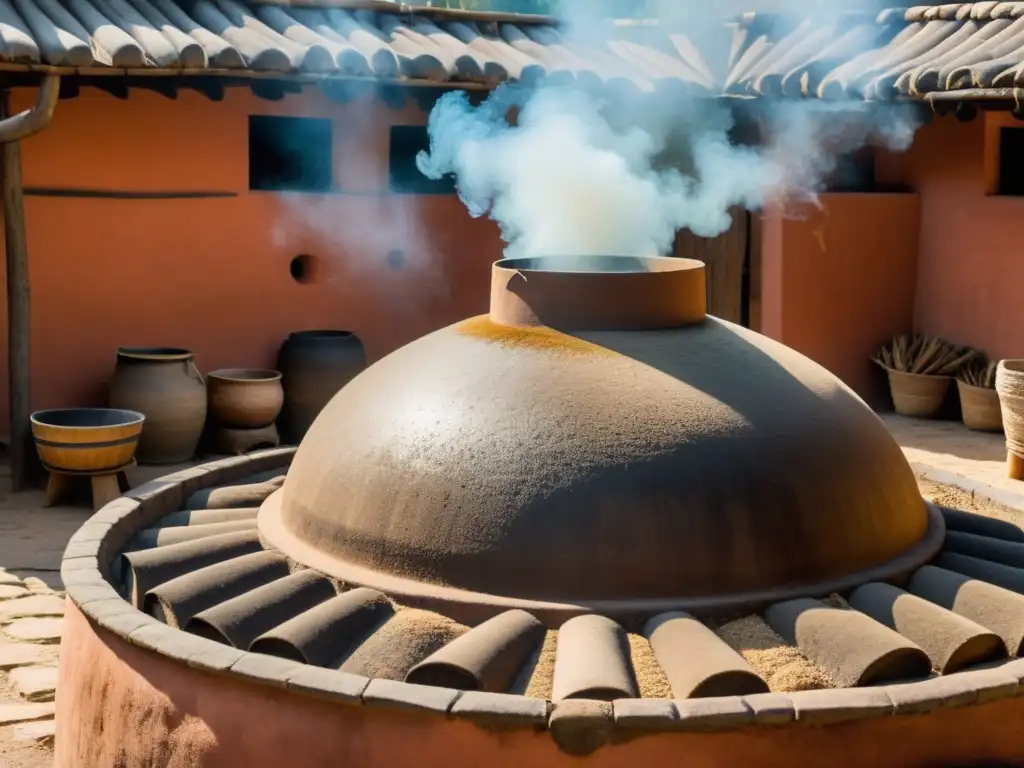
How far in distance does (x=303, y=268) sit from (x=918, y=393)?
15.6ft

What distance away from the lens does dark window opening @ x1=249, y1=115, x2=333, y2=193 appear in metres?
9.96

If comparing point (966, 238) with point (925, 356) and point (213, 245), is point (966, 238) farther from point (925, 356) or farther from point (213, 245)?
point (213, 245)

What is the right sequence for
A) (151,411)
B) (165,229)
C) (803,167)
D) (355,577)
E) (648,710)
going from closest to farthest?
(648,710) < (355,577) < (151,411) < (165,229) < (803,167)

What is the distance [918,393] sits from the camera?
10.2 meters

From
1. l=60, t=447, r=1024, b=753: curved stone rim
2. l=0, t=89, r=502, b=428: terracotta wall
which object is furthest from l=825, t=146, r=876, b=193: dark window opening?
l=60, t=447, r=1024, b=753: curved stone rim

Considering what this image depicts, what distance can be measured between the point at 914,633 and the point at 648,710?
0.93 m

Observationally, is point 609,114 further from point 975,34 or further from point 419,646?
point 419,646

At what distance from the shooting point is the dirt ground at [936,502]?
15.6 ft

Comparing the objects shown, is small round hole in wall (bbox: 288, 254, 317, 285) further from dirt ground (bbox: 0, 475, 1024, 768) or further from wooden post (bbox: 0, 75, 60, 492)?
dirt ground (bbox: 0, 475, 1024, 768)

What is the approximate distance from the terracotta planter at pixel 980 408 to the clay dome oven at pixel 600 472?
19.0 ft

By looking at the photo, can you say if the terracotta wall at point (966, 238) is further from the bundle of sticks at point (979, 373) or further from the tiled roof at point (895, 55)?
the tiled roof at point (895, 55)

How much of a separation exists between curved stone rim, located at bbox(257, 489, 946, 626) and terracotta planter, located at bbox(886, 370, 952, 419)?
6411 mm

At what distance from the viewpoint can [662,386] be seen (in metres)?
3.91

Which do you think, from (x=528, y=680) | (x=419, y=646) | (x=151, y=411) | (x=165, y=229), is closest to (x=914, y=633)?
(x=528, y=680)
